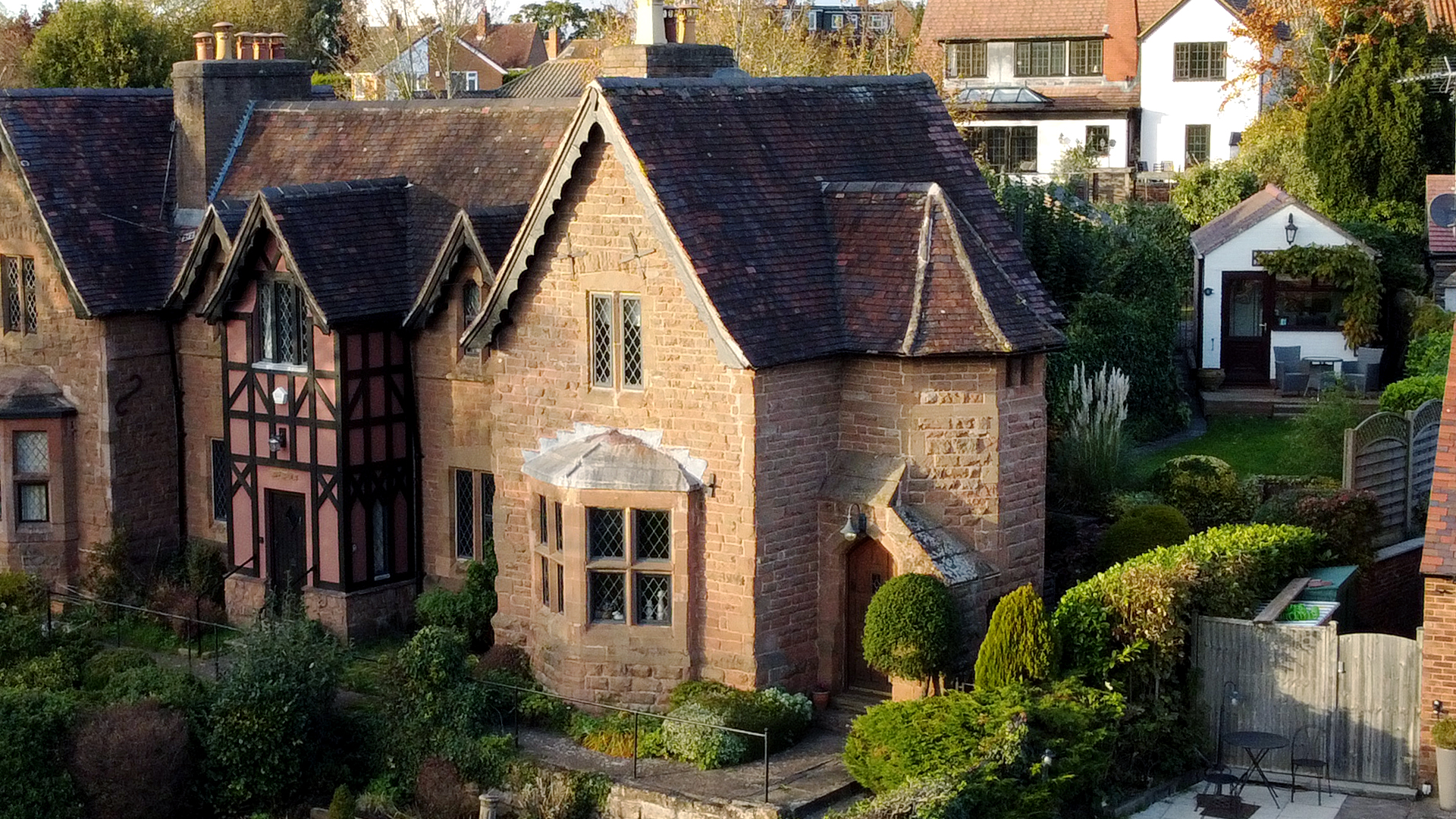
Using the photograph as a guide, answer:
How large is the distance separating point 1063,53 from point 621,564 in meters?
51.2

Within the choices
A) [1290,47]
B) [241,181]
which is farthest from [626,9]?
[241,181]

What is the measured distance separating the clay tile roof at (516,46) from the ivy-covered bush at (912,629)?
81.1 metres

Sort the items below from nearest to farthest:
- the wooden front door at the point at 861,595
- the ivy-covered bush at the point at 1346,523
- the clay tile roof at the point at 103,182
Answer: the wooden front door at the point at 861,595 → the ivy-covered bush at the point at 1346,523 → the clay tile roof at the point at 103,182

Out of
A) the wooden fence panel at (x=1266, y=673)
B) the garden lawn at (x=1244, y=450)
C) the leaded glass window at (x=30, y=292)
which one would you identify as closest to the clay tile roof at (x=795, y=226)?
the wooden fence panel at (x=1266, y=673)

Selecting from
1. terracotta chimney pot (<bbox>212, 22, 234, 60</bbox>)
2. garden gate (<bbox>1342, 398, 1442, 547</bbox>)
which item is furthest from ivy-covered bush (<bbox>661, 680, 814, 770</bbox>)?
terracotta chimney pot (<bbox>212, 22, 234, 60</bbox>)

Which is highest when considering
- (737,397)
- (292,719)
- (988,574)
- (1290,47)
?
(1290,47)

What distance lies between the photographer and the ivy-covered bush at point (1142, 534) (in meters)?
26.7

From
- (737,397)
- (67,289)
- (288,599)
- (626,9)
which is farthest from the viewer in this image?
(626,9)

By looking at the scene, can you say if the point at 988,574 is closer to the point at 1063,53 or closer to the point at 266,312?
the point at 266,312

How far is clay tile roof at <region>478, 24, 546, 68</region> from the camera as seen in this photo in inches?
4031

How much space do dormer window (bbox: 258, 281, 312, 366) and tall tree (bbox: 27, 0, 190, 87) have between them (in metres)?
24.8

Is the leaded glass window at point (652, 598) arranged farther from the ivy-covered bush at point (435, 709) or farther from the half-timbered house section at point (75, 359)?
the half-timbered house section at point (75, 359)

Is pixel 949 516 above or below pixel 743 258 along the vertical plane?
below

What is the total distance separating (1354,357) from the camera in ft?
132
